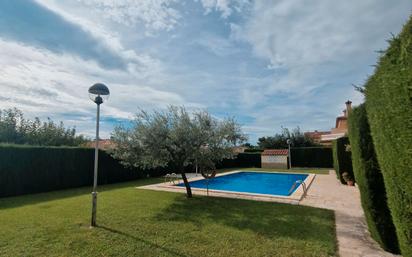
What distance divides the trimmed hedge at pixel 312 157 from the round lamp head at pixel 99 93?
1048 inches

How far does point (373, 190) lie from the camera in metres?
4.70

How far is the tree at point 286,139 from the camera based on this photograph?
32.6 meters

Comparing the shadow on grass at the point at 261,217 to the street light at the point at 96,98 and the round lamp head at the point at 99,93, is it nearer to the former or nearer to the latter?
the street light at the point at 96,98

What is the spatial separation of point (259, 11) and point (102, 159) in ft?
43.7

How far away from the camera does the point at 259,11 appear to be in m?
8.34

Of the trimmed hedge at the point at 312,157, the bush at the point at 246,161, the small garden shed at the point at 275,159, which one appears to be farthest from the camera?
the bush at the point at 246,161

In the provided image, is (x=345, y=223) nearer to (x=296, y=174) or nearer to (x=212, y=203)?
(x=212, y=203)

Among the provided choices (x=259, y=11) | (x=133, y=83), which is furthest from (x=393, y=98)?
(x=133, y=83)

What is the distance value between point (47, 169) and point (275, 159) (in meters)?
22.6

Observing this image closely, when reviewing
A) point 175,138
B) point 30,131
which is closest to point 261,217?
point 175,138

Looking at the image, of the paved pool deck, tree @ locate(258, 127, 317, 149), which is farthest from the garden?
tree @ locate(258, 127, 317, 149)

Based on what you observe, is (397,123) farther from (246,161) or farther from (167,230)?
(246,161)

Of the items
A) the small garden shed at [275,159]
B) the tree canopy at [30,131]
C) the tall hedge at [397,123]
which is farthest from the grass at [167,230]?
the small garden shed at [275,159]

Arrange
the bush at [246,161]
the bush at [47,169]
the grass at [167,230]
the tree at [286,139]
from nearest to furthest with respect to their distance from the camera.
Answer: the grass at [167,230], the bush at [47,169], the bush at [246,161], the tree at [286,139]
